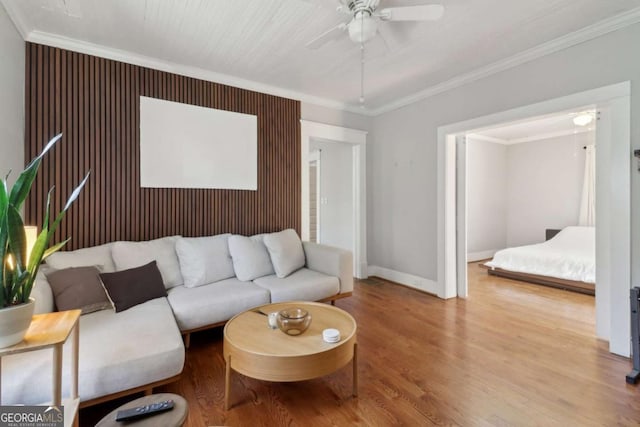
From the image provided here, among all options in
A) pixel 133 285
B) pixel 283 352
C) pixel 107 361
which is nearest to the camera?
pixel 107 361

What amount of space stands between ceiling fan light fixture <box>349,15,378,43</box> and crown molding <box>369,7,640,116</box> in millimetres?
1805

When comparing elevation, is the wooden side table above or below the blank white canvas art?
below

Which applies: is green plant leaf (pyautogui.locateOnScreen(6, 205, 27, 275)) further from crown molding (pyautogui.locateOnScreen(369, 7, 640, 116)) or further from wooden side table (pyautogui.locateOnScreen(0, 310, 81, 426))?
crown molding (pyautogui.locateOnScreen(369, 7, 640, 116))

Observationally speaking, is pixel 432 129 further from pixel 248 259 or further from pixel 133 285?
pixel 133 285

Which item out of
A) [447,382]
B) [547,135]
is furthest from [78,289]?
[547,135]

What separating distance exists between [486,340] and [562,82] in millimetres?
2420

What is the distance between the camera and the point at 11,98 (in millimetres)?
2141

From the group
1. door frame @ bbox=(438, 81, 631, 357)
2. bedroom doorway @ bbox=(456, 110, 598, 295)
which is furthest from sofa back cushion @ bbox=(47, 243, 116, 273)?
bedroom doorway @ bbox=(456, 110, 598, 295)

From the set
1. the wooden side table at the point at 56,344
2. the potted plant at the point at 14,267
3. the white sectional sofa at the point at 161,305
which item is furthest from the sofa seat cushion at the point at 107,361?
the potted plant at the point at 14,267

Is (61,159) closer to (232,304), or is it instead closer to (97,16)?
(97,16)

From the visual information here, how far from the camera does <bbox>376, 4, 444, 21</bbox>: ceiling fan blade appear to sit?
1.77 meters

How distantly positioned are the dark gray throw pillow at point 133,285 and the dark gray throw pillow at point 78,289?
6 cm

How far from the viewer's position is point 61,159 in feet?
8.31

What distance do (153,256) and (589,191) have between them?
7019 millimetres
